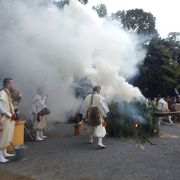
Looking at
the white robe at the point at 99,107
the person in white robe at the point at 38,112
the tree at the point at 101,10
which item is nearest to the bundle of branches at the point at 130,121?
the white robe at the point at 99,107

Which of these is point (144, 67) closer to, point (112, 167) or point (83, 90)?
point (83, 90)

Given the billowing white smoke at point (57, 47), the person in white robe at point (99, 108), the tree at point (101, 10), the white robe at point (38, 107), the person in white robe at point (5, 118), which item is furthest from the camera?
the tree at point (101, 10)

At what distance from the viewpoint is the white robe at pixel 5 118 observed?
824cm

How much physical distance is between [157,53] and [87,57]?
2213 centimetres

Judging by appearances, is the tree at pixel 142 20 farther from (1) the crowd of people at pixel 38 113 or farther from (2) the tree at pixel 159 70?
(1) the crowd of people at pixel 38 113

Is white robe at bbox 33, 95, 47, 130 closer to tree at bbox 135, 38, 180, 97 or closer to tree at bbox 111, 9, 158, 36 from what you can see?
tree at bbox 135, 38, 180, 97

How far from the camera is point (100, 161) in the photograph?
809 cm

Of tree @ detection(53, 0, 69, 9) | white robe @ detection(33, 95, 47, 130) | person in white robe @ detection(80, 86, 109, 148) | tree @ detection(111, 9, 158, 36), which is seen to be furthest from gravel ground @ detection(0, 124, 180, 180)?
tree @ detection(111, 9, 158, 36)

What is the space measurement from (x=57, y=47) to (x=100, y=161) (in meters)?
5.23

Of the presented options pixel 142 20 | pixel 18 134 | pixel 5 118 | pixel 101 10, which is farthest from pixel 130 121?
pixel 142 20

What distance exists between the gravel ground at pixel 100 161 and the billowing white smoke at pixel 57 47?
2477 millimetres

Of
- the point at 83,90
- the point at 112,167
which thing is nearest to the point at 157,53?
the point at 83,90

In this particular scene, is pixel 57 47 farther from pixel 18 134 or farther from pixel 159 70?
pixel 159 70

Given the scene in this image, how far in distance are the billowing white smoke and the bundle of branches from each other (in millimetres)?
357
